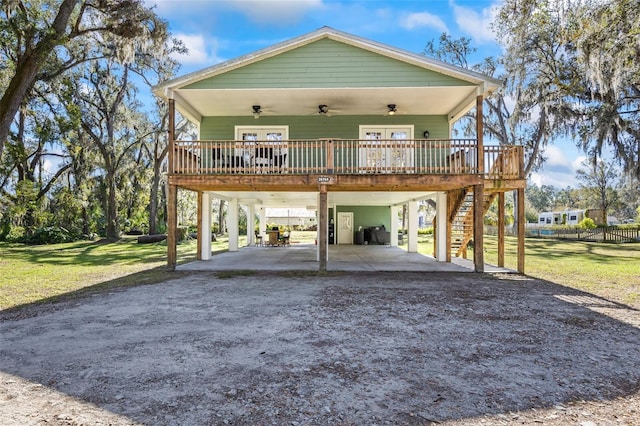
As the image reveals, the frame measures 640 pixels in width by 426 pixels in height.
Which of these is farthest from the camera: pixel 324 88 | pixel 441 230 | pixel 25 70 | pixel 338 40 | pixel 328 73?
pixel 441 230

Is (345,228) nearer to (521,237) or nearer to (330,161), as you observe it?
(330,161)

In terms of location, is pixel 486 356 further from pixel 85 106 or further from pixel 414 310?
pixel 85 106

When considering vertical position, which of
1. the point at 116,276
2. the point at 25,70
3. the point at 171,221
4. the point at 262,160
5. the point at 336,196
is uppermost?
the point at 25,70

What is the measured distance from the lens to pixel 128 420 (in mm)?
2795

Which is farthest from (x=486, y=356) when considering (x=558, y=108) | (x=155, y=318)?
(x=558, y=108)

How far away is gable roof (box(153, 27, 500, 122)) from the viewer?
11156 mm

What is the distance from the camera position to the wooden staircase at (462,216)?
12.3 metres

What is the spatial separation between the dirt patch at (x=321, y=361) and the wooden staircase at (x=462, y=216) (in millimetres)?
5656

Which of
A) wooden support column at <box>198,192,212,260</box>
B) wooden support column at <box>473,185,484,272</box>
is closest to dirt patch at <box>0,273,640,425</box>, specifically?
wooden support column at <box>473,185,484,272</box>

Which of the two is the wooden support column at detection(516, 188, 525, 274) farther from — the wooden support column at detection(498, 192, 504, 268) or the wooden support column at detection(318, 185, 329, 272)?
the wooden support column at detection(318, 185, 329, 272)

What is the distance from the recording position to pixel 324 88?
37.6 feet

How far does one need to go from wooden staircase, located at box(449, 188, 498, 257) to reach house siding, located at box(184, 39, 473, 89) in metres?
3.65

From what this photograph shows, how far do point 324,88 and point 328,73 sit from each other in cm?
53

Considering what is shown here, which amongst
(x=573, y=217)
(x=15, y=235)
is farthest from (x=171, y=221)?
(x=573, y=217)
